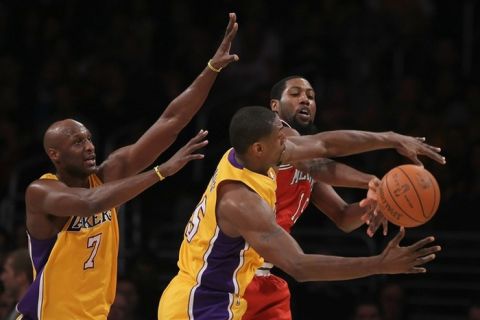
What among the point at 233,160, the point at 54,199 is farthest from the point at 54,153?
the point at 233,160

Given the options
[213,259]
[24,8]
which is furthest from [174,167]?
[24,8]

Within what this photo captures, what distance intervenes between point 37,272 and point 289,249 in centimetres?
180

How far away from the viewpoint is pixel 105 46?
13.6m

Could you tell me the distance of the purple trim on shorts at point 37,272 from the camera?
21.6 feet

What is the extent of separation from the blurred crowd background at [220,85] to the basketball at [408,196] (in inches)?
152

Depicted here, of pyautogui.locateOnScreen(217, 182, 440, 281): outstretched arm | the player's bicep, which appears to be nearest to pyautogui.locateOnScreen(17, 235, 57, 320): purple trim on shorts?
the player's bicep

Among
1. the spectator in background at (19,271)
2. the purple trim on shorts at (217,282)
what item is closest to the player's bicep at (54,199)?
the purple trim on shorts at (217,282)

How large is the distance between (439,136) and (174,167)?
5.02m

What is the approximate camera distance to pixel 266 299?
681cm

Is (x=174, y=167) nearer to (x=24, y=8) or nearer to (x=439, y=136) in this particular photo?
(x=439, y=136)

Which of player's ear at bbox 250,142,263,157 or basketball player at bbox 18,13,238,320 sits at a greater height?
player's ear at bbox 250,142,263,157

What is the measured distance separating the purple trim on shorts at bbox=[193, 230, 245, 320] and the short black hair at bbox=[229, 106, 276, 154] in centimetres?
57

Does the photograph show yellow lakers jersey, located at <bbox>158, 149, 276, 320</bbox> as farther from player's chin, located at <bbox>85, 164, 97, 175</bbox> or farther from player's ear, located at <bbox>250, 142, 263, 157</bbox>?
player's chin, located at <bbox>85, 164, 97, 175</bbox>

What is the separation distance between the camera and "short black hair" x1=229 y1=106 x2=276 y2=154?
6078 millimetres
